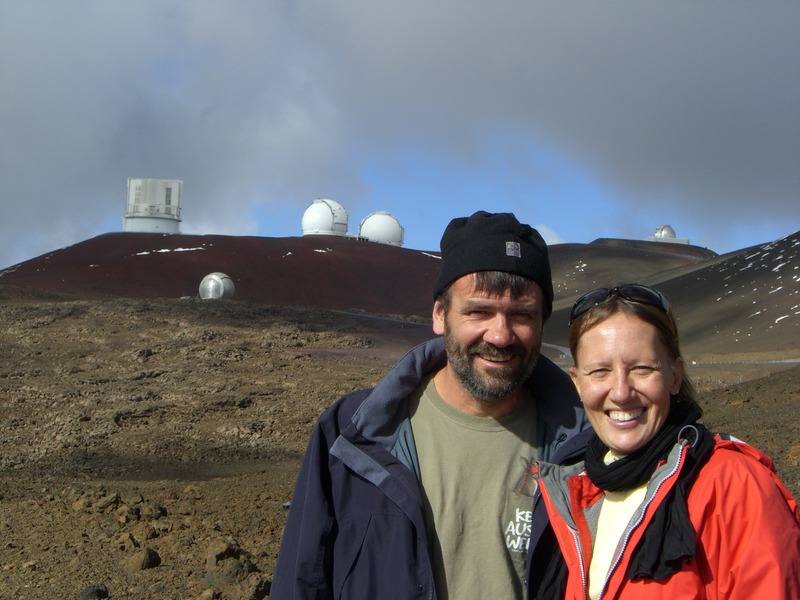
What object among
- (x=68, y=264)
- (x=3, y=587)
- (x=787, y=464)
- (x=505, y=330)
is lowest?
(x=3, y=587)

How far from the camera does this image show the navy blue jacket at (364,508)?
2502mm

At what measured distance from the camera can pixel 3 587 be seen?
557cm

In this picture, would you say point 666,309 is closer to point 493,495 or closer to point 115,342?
point 493,495

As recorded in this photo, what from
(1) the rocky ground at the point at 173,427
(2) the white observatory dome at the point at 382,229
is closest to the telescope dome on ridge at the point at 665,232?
(2) the white observatory dome at the point at 382,229

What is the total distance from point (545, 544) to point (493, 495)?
21cm

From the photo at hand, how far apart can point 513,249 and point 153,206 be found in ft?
142

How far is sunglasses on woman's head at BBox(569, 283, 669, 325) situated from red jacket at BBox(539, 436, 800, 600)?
35 cm

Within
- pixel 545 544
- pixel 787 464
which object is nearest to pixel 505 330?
pixel 545 544

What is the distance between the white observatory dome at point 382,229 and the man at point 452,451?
43.8 m

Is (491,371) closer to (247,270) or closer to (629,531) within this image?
(629,531)

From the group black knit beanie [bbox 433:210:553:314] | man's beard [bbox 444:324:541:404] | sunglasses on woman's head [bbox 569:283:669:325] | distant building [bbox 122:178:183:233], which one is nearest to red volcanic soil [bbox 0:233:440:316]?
distant building [bbox 122:178:183:233]

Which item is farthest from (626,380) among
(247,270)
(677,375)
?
(247,270)

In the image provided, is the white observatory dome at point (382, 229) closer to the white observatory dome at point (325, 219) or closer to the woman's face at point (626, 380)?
the white observatory dome at point (325, 219)

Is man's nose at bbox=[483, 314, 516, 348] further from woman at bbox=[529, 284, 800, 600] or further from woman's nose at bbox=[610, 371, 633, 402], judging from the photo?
woman's nose at bbox=[610, 371, 633, 402]
